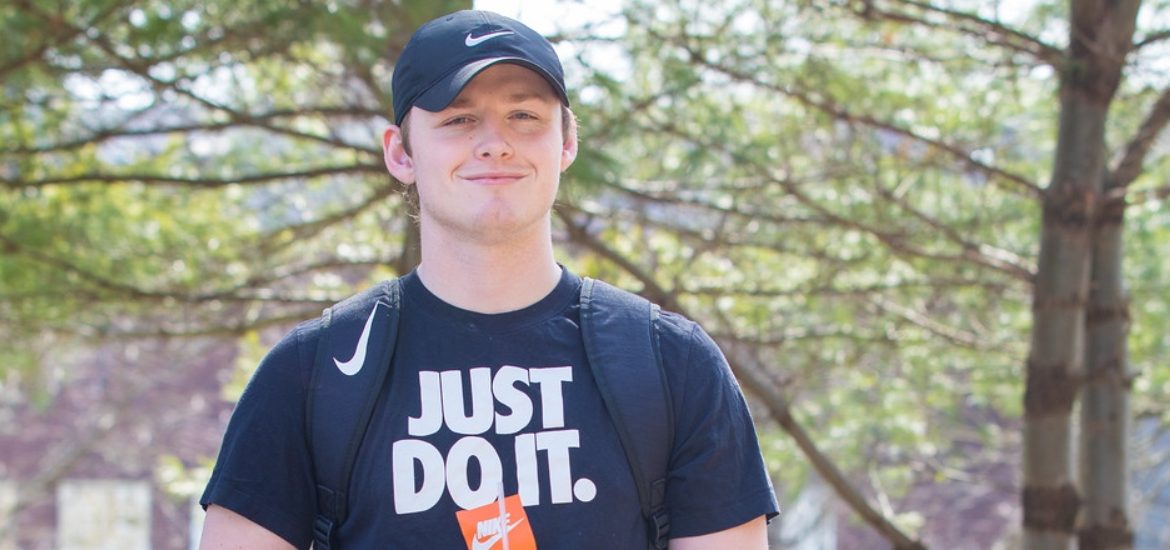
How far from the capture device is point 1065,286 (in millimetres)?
4523

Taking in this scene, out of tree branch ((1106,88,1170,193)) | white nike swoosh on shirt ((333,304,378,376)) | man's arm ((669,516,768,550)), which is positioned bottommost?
man's arm ((669,516,768,550))

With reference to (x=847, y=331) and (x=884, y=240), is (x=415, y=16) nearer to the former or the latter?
(x=884, y=240)

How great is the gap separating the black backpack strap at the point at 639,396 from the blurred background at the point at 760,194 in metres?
2.05

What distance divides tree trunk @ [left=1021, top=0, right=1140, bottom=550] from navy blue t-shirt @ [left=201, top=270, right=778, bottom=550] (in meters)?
3.15

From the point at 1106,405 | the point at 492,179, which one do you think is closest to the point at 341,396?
the point at 492,179

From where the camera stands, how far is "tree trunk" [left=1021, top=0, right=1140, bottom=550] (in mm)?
4504

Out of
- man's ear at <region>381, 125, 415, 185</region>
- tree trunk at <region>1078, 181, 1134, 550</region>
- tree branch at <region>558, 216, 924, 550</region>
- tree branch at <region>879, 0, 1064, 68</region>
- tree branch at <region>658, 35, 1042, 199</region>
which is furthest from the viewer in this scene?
tree trunk at <region>1078, 181, 1134, 550</region>

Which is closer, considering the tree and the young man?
the young man

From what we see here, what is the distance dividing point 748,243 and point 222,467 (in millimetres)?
3784

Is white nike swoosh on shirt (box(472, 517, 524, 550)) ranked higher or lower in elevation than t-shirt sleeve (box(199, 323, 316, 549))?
lower

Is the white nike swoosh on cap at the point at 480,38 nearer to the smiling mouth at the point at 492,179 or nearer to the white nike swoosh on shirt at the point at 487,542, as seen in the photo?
the smiling mouth at the point at 492,179

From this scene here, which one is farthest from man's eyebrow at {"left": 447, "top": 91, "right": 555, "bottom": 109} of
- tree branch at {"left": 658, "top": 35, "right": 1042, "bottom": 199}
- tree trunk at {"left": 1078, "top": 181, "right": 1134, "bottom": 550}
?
tree trunk at {"left": 1078, "top": 181, "right": 1134, "bottom": 550}

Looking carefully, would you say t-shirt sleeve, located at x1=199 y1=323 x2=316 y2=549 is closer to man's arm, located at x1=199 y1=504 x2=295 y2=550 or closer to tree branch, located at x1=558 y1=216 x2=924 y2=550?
man's arm, located at x1=199 y1=504 x2=295 y2=550

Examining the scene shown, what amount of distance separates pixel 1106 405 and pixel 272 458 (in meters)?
3.96
